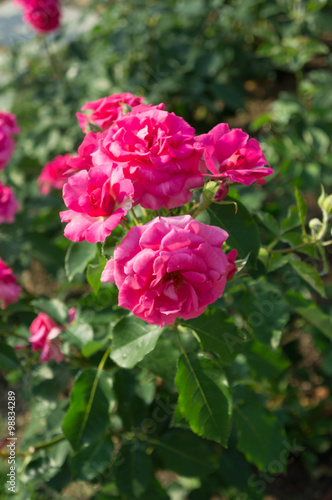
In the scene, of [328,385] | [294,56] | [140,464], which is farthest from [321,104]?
[140,464]

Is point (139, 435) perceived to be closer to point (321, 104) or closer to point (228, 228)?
point (228, 228)

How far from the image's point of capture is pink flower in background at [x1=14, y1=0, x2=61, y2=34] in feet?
8.07

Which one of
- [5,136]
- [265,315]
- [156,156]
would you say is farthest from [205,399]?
[5,136]

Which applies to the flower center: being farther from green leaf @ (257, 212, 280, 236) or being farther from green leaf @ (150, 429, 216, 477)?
green leaf @ (150, 429, 216, 477)

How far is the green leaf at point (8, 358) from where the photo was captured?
1201mm

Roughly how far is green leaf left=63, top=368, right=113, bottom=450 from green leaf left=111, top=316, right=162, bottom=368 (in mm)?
164

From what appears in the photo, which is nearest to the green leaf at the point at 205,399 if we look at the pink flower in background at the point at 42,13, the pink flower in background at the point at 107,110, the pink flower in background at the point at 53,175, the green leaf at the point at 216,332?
the green leaf at the point at 216,332

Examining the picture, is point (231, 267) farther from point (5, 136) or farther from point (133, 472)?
point (5, 136)

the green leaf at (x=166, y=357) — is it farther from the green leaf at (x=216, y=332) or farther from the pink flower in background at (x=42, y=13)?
the pink flower in background at (x=42, y=13)

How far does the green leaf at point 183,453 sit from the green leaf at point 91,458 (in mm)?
205

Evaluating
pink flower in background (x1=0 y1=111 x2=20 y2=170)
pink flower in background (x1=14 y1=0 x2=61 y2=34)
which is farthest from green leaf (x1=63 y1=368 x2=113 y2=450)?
pink flower in background (x1=14 y1=0 x2=61 y2=34)

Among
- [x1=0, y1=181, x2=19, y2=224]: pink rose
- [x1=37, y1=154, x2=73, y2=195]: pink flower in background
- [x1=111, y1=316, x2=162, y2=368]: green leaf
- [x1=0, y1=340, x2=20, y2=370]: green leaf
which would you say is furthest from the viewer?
[x1=37, y1=154, x2=73, y2=195]: pink flower in background

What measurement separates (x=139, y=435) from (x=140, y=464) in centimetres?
9

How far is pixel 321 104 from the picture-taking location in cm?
242
